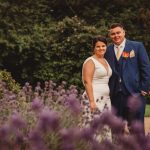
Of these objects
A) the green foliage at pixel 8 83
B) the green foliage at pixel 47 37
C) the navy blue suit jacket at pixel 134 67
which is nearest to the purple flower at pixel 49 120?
the navy blue suit jacket at pixel 134 67

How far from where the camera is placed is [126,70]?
19.6 feet

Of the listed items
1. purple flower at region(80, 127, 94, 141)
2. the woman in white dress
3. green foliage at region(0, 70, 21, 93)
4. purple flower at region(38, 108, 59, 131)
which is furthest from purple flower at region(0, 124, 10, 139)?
green foliage at region(0, 70, 21, 93)

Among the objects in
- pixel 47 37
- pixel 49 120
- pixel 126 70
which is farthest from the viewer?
pixel 47 37

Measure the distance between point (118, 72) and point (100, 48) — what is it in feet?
1.15

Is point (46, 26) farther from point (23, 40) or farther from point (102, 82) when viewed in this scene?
point (102, 82)

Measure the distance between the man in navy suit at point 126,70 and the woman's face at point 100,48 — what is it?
129mm

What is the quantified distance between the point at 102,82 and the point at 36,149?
4.38 m

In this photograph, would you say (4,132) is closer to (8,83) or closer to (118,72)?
(118,72)

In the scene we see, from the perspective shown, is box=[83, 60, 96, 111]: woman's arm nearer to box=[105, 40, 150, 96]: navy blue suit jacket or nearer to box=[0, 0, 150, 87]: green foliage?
box=[105, 40, 150, 96]: navy blue suit jacket

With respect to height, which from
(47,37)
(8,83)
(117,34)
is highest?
(47,37)

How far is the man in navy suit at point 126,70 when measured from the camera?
5.98 meters

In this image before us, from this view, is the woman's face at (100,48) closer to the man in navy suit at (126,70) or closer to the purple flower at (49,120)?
the man in navy suit at (126,70)

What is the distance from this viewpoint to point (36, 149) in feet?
5.77

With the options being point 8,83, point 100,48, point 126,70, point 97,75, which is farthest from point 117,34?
point 8,83
